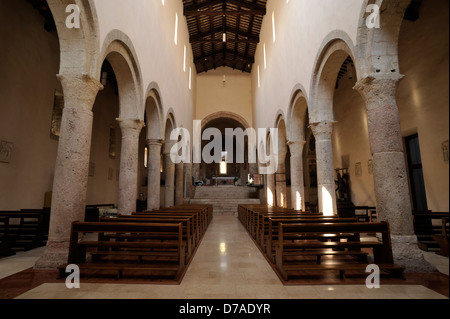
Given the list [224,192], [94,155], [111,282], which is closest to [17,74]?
[94,155]

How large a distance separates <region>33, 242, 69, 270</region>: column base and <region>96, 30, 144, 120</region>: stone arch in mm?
3544

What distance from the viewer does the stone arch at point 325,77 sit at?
18.5ft

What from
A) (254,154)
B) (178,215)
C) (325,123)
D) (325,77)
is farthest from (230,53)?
(178,215)

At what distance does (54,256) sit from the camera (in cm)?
368

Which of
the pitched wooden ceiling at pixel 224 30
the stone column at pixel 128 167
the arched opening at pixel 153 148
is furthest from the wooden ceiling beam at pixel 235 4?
the stone column at pixel 128 167

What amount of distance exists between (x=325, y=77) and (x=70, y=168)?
5.79 m

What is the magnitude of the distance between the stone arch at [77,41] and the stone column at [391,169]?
4.43 m

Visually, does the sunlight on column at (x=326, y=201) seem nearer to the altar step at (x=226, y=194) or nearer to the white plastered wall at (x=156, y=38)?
the white plastered wall at (x=156, y=38)

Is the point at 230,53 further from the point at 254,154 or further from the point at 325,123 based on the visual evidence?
the point at 325,123

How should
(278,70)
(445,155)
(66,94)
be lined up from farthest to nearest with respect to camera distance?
(278,70)
(445,155)
(66,94)

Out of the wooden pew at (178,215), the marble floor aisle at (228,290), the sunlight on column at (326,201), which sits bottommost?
the marble floor aisle at (228,290)
